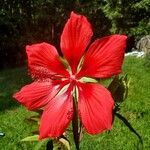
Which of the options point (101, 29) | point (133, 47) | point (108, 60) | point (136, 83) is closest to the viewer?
point (108, 60)

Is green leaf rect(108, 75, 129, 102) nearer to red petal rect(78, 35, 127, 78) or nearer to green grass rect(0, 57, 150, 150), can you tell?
red petal rect(78, 35, 127, 78)

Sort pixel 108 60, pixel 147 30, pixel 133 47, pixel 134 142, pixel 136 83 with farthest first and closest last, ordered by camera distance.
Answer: pixel 133 47 → pixel 147 30 → pixel 136 83 → pixel 134 142 → pixel 108 60

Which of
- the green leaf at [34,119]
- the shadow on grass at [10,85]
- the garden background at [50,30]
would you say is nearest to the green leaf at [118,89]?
the green leaf at [34,119]

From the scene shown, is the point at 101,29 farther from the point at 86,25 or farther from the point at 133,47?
the point at 86,25

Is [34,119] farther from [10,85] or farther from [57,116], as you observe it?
[10,85]

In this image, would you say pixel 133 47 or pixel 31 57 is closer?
pixel 31 57

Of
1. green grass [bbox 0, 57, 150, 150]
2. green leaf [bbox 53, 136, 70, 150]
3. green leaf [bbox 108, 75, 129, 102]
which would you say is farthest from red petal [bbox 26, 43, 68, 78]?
green grass [bbox 0, 57, 150, 150]

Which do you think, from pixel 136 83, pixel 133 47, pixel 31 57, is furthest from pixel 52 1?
pixel 31 57

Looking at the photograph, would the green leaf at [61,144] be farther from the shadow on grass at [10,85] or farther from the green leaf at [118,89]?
the shadow on grass at [10,85]
